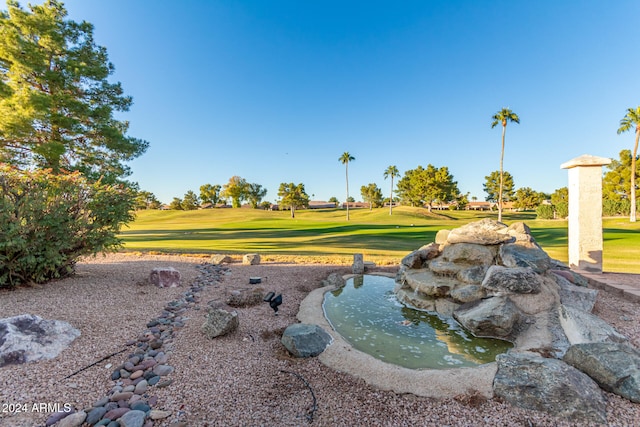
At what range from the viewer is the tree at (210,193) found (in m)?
64.8

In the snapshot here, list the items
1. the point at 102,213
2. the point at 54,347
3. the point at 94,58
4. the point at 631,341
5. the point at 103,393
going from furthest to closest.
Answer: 1. the point at 94,58
2. the point at 102,213
3. the point at 631,341
4. the point at 54,347
5. the point at 103,393

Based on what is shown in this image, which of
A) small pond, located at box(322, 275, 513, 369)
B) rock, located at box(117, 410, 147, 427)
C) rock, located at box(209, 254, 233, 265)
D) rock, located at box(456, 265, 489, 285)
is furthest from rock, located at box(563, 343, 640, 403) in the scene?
rock, located at box(209, 254, 233, 265)

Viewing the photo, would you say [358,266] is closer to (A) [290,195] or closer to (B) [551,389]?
(B) [551,389]

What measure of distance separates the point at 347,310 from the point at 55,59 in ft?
48.7

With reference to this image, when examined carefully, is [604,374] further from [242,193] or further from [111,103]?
[242,193]

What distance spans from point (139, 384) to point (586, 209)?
10.2 m

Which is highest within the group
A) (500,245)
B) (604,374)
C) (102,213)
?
(102,213)

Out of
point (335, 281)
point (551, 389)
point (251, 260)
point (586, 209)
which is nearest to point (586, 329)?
point (551, 389)

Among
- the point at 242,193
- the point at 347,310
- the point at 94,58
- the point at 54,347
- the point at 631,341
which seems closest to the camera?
the point at 54,347

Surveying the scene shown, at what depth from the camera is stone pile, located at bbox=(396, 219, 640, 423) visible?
2617 mm

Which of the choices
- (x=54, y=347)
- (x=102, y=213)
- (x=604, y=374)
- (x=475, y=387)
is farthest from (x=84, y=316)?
(x=604, y=374)

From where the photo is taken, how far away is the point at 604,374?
276 cm

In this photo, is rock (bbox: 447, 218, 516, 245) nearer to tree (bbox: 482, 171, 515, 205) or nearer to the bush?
the bush

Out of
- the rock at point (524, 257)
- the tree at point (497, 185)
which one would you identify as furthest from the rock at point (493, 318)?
the tree at point (497, 185)
